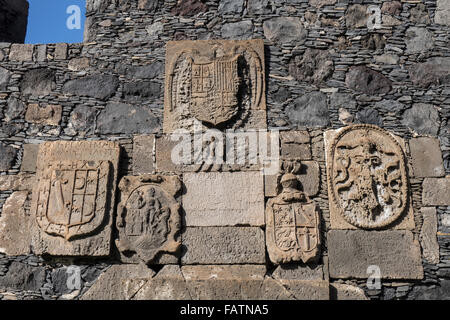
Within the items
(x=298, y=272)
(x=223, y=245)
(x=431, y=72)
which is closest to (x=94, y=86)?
(x=223, y=245)

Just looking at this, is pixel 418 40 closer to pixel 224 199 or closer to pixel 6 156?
pixel 224 199

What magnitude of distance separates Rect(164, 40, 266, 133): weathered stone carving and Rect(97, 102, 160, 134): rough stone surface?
16cm

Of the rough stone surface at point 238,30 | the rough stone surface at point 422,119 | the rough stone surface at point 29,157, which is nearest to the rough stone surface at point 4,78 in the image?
the rough stone surface at point 29,157

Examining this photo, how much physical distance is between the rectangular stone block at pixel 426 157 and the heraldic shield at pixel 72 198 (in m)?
2.78

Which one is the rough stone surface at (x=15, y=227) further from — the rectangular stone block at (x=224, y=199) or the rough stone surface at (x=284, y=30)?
the rough stone surface at (x=284, y=30)

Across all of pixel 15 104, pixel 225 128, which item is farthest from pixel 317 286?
pixel 15 104

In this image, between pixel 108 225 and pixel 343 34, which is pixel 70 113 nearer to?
pixel 108 225

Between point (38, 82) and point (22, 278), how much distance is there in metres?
1.92

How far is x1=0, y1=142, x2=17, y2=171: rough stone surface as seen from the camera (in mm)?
4438

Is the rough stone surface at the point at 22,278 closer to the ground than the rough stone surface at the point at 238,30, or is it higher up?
closer to the ground

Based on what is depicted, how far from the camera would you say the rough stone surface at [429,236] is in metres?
3.98

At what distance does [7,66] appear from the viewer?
15.8 ft

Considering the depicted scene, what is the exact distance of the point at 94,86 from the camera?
4.66m

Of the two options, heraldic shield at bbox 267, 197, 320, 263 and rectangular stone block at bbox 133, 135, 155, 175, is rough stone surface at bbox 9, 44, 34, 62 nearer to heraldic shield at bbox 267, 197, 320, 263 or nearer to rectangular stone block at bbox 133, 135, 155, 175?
rectangular stone block at bbox 133, 135, 155, 175
